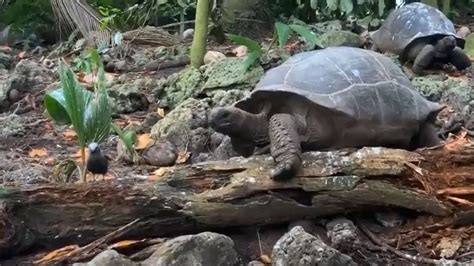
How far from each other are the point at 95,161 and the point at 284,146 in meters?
0.83

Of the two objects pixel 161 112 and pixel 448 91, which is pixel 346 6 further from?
pixel 161 112

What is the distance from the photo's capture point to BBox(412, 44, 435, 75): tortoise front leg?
18.3 feet

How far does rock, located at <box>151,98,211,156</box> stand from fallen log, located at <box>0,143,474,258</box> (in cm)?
130

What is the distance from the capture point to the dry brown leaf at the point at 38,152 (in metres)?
4.23

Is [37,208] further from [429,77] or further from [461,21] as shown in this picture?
[461,21]

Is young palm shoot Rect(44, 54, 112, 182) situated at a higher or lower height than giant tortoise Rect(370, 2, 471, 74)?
higher

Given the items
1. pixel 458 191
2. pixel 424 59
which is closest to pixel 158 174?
pixel 458 191

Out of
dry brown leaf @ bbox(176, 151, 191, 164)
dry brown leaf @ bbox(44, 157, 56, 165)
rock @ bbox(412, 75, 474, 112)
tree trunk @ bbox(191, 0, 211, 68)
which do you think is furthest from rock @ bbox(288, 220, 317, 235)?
tree trunk @ bbox(191, 0, 211, 68)

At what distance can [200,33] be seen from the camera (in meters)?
5.39

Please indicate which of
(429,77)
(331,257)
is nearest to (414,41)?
(429,77)

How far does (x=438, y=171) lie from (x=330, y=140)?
51 cm

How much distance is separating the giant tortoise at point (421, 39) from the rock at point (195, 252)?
3443 millimetres

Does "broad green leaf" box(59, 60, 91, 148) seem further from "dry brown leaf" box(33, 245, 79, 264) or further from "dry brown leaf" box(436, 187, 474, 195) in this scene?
"dry brown leaf" box(436, 187, 474, 195)

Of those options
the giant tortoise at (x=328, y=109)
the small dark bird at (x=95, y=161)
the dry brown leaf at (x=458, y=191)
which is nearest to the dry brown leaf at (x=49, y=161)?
the small dark bird at (x=95, y=161)
